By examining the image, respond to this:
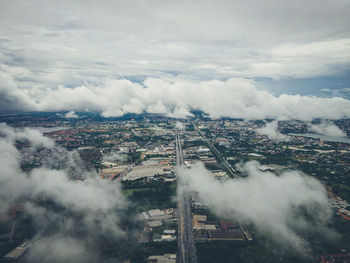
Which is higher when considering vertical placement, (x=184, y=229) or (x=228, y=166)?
(x=228, y=166)

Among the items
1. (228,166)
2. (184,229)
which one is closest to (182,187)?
(184,229)

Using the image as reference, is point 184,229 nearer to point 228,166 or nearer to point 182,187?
point 182,187

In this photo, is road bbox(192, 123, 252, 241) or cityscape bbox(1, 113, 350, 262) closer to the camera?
cityscape bbox(1, 113, 350, 262)

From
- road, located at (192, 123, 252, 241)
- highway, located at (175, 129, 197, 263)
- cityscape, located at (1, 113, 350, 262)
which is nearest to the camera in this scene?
highway, located at (175, 129, 197, 263)

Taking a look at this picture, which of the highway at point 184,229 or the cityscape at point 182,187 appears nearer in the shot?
the highway at point 184,229

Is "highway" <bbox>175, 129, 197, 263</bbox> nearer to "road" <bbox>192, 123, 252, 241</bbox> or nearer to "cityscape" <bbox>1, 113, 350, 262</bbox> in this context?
"cityscape" <bbox>1, 113, 350, 262</bbox>

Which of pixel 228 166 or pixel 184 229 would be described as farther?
pixel 228 166

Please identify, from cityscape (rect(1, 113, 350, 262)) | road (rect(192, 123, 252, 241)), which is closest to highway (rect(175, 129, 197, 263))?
cityscape (rect(1, 113, 350, 262))

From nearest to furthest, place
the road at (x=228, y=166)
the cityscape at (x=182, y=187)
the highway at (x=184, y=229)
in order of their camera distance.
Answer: the highway at (x=184, y=229)
the cityscape at (x=182, y=187)
the road at (x=228, y=166)

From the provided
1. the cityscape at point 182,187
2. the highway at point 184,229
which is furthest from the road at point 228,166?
the highway at point 184,229

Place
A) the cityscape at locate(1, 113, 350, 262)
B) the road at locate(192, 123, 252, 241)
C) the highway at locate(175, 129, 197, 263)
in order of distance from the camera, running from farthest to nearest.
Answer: the road at locate(192, 123, 252, 241) → the cityscape at locate(1, 113, 350, 262) → the highway at locate(175, 129, 197, 263)

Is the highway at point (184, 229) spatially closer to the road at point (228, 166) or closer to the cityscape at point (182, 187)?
the cityscape at point (182, 187)

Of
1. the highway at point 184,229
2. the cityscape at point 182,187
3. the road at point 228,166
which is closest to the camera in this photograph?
the highway at point 184,229
